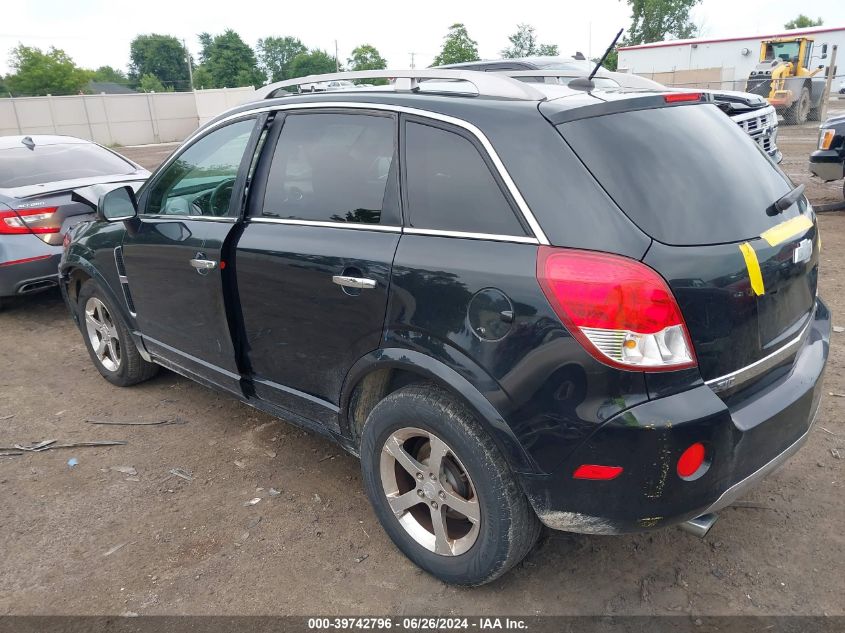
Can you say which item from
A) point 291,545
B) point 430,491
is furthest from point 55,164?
point 430,491

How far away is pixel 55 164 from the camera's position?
22.0 feet

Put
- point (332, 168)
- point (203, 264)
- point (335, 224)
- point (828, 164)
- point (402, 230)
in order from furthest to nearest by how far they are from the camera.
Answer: point (828, 164) → point (203, 264) → point (332, 168) → point (335, 224) → point (402, 230)

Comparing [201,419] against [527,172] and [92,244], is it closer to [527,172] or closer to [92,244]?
[92,244]

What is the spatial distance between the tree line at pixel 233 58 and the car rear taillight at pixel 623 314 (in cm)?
4368

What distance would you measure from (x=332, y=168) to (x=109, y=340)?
2613 millimetres

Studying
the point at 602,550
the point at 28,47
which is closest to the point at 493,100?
the point at 602,550

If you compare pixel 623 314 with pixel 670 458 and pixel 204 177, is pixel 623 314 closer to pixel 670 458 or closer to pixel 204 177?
pixel 670 458

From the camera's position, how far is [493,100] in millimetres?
2492

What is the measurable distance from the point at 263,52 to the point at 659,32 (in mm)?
60744

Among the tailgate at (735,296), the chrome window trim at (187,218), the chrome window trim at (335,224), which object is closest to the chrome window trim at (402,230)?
the chrome window trim at (335,224)

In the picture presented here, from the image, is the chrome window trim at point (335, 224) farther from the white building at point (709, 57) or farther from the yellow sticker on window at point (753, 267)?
the white building at point (709, 57)

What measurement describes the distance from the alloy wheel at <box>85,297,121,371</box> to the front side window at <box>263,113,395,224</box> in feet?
6.78

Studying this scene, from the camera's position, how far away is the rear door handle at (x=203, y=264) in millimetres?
3279

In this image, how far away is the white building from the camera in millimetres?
31609
